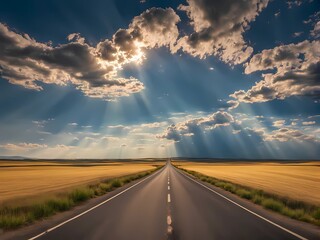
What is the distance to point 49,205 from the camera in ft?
43.3

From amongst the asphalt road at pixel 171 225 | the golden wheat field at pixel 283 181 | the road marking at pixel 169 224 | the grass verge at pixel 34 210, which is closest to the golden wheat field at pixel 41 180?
the grass verge at pixel 34 210

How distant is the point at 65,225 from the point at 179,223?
12.5ft

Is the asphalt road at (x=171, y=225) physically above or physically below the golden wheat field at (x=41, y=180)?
below

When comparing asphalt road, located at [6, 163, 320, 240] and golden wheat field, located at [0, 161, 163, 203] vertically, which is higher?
golden wheat field, located at [0, 161, 163, 203]

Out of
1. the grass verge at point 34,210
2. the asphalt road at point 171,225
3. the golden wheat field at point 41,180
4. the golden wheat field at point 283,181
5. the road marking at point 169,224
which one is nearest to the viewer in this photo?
the asphalt road at point 171,225

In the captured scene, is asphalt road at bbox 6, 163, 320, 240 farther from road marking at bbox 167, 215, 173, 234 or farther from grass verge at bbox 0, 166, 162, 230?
grass verge at bbox 0, 166, 162, 230

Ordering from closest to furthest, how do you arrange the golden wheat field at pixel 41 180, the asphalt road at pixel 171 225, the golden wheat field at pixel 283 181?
the asphalt road at pixel 171 225
the golden wheat field at pixel 41 180
the golden wheat field at pixel 283 181

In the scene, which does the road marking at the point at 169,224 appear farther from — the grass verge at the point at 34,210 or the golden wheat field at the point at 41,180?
the golden wheat field at the point at 41,180

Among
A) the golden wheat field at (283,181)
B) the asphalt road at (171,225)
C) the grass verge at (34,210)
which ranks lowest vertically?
the asphalt road at (171,225)

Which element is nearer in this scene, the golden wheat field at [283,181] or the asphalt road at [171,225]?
the asphalt road at [171,225]

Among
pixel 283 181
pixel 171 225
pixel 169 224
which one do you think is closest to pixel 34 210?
pixel 169 224

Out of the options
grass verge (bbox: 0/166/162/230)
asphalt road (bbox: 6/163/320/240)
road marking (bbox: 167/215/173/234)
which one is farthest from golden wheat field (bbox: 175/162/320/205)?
grass verge (bbox: 0/166/162/230)

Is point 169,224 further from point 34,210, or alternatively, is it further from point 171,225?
point 34,210

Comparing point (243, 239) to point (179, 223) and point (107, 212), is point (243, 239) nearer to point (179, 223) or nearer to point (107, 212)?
point (179, 223)
